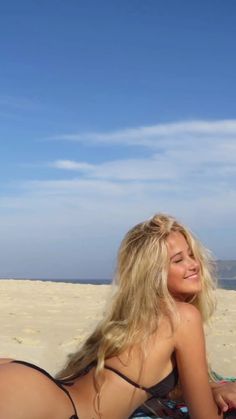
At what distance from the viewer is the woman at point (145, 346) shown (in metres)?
2.91

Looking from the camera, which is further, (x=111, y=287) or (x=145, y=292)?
(x=111, y=287)

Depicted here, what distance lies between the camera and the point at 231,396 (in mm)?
3207

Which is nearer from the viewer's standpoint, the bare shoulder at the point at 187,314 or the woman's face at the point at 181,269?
the bare shoulder at the point at 187,314

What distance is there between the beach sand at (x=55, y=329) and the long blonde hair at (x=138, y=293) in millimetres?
709

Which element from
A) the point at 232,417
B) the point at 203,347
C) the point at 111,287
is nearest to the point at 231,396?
the point at 232,417

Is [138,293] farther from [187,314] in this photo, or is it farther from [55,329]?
[55,329]

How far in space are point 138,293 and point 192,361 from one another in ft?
1.41

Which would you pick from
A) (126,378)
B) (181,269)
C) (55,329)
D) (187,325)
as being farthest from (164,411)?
(55,329)

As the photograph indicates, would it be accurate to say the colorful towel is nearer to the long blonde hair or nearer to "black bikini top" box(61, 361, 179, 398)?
"black bikini top" box(61, 361, 179, 398)

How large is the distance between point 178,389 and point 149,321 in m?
0.50

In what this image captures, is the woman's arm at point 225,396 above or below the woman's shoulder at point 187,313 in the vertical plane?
below

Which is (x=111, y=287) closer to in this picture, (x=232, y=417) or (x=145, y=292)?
(x=145, y=292)

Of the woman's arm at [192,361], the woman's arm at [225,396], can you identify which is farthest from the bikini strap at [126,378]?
the woman's arm at [225,396]

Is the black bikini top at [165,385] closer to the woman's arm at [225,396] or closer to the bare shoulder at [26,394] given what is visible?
the woman's arm at [225,396]
